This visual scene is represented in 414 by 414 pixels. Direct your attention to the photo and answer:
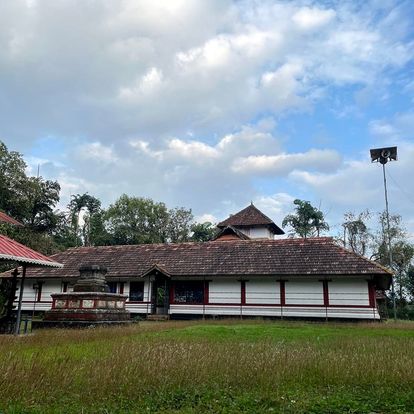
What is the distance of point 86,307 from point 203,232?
44.1m

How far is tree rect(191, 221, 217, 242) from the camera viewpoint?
62.8m

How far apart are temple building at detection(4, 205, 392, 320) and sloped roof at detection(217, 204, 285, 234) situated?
13.7 m

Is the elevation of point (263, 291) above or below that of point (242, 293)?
above

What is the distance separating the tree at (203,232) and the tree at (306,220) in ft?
36.7

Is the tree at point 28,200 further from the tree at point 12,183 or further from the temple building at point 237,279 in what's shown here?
the temple building at point 237,279

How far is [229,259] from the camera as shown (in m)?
28.0

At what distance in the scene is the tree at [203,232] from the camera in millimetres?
62819

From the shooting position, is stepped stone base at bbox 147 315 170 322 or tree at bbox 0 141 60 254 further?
tree at bbox 0 141 60 254

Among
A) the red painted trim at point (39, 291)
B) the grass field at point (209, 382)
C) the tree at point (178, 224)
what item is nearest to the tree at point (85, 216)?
the tree at point (178, 224)

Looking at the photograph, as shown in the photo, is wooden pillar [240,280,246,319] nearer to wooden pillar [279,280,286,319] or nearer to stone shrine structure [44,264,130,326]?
wooden pillar [279,280,286,319]

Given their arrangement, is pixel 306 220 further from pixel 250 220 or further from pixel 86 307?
pixel 86 307

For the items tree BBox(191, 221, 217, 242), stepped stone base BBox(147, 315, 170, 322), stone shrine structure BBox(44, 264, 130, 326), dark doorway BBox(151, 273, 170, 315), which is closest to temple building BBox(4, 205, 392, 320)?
dark doorway BBox(151, 273, 170, 315)

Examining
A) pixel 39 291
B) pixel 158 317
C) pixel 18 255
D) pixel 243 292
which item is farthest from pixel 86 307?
pixel 39 291

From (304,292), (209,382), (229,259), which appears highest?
(229,259)
